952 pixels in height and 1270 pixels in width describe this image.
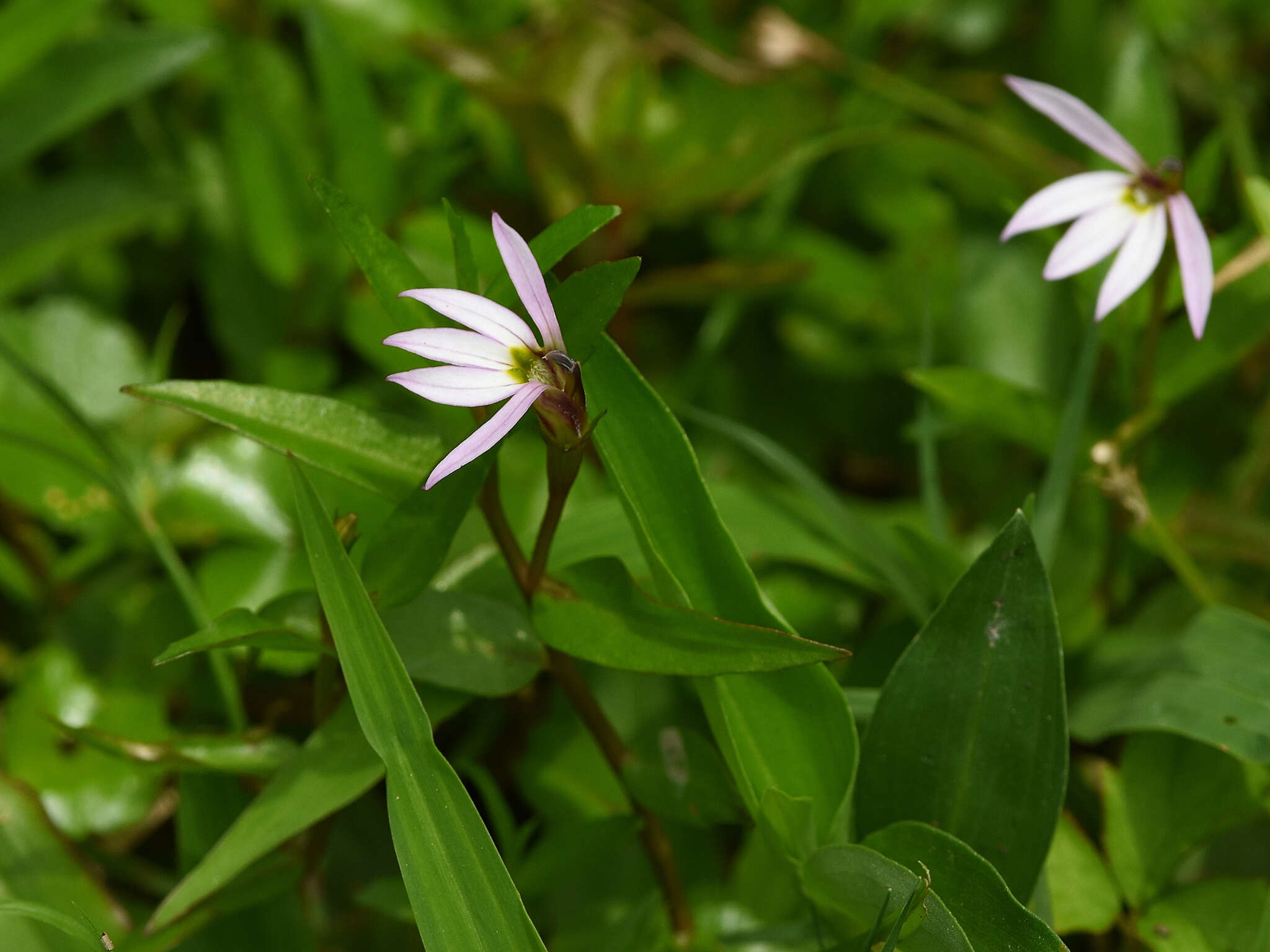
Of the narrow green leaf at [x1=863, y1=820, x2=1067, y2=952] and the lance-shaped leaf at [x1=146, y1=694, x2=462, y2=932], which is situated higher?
the narrow green leaf at [x1=863, y1=820, x2=1067, y2=952]

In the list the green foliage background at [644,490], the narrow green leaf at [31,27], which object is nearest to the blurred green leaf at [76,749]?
the green foliage background at [644,490]

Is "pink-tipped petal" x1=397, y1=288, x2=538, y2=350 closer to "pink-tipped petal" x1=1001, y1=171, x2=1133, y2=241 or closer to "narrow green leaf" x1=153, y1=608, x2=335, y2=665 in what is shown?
"narrow green leaf" x1=153, y1=608, x2=335, y2=665

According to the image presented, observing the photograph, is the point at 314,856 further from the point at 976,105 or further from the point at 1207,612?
the point at 976,105

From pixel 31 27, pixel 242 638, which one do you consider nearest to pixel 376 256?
pixel 242 638

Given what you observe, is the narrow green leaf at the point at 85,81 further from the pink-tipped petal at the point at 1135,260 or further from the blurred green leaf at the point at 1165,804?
the blurred green leaf at the point at 1165,804

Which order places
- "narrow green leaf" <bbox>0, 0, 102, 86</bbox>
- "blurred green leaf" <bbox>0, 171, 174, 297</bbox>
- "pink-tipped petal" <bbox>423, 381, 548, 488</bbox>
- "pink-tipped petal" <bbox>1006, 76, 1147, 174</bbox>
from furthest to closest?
"blurred green leaf" <bbox>0, 171, 174, 297</bbox>, "narrow green leaf" <bbox>0, 0, 102, 86</bbox>, "pink-tipped petal" <bbox>1006, 76, 1147, 174</bbox>, "pink-tipped petal" <bbox>423, 381, 548, 488</bbox>

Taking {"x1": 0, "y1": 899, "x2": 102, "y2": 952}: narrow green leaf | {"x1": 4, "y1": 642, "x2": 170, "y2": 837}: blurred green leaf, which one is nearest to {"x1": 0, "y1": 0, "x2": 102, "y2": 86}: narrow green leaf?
{"x1": 4, "y1": 642, "x2": 170, "y2": 837}: blurred green leaf

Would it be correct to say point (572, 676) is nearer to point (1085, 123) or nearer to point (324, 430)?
point (324, 430)
